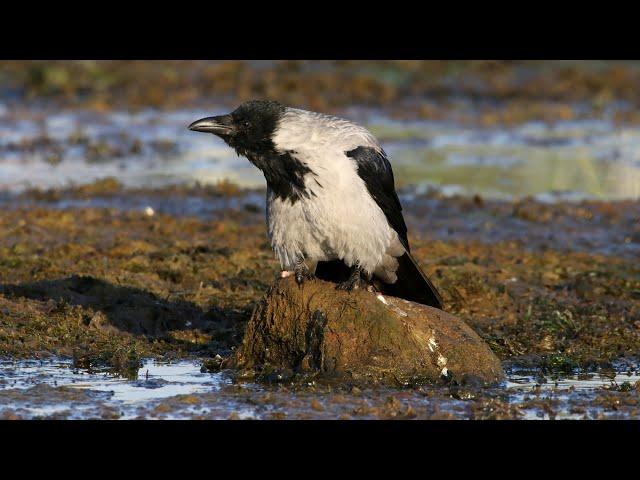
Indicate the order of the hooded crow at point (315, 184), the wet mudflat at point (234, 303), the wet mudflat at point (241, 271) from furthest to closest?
1. the hooded crow at point (315, 184)
2. the wet mudflat at point (241, 271)
3. the wet mudflat at point (234, 303)

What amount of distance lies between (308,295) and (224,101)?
15740 millimetres

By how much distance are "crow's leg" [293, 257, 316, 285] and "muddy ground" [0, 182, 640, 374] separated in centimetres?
112

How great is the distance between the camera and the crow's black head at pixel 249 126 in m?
7.83

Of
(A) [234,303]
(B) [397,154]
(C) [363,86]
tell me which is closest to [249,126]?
(A) [234,303]

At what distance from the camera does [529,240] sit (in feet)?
41.9

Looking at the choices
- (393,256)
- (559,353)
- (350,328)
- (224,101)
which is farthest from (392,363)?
(224,101)

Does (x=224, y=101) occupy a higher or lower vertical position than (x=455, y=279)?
higher

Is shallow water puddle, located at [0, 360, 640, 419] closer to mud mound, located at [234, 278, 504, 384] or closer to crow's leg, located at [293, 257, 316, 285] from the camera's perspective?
mud mound, located at [234, 278, 504, 384]

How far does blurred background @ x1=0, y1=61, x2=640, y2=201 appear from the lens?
16.6 metres

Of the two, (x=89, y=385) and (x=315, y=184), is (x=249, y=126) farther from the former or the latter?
(x=89, y=385)

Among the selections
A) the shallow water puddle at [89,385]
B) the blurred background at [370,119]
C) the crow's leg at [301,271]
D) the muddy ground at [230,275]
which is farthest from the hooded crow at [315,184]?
the blurred background at [370,119]

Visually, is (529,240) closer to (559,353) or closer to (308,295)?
(559,353)

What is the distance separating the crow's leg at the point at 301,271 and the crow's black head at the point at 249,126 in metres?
0.75

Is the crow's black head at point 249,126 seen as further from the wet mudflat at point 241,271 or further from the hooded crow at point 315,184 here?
the wet mudflat at point 241,271
